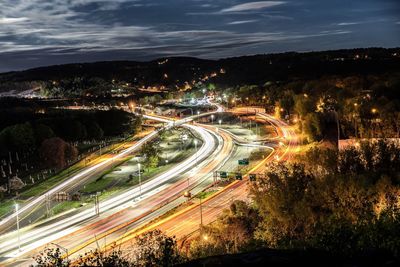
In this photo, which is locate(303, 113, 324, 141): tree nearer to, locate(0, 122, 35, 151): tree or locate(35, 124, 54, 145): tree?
locate(35, 124, 54, 145): tree

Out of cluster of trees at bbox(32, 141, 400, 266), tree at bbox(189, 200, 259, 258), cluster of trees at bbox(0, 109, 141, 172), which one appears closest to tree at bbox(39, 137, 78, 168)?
cluster of trees at bbox(0, 109, 141, 172)

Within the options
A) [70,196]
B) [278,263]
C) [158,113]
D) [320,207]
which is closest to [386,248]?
[278,263]

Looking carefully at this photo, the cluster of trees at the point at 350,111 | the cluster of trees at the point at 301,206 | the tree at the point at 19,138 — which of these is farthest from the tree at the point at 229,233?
the tree at the point at 19,138

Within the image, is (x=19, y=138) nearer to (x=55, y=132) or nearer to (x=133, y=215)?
(x=55, y=132)

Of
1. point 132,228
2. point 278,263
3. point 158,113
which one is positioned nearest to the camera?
point 278,263

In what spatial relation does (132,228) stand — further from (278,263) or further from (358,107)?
(358,107)

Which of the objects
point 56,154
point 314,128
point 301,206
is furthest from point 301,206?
point 56,154

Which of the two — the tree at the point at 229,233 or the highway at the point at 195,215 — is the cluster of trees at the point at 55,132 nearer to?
the highway at the point at 195,215
